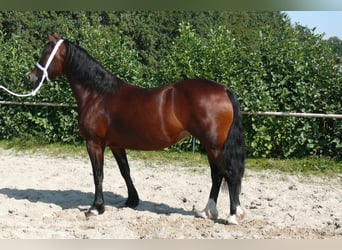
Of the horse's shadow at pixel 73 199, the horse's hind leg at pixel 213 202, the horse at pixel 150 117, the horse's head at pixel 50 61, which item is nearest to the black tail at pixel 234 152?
the horse at pixel 150 117

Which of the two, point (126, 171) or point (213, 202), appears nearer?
point (213, 202)

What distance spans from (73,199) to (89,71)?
1691 millimetres

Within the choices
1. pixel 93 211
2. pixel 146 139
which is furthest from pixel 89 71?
pixel 93 211

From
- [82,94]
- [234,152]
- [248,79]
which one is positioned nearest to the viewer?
[234,152]

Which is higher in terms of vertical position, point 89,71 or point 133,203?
point 89,71

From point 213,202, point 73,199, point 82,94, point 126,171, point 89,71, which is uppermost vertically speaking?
point 89,71

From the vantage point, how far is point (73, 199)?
16.4 ft

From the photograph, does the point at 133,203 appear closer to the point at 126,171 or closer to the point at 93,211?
the point at 126,171

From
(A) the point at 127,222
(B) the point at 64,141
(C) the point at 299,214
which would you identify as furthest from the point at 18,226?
(B) the point at 64,141

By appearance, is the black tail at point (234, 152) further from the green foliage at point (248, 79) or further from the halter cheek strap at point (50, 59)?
the green foliage at point (248, 79)

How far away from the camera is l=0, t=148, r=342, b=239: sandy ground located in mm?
3791

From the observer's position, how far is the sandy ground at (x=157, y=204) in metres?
3.79

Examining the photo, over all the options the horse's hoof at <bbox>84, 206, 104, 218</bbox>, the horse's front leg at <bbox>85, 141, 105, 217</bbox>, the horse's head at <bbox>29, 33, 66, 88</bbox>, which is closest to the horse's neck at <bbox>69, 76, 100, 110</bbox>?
the horse's head at <bbox>29, 33, 66, 88</bbox>

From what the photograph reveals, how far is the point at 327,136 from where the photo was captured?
23.3ft
